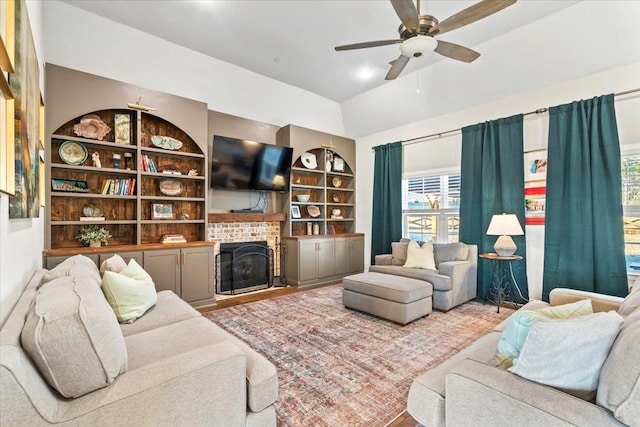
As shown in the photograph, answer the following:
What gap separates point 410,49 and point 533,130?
A: 2.53m

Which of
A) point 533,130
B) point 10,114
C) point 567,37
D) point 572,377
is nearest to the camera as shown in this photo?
point 572,377

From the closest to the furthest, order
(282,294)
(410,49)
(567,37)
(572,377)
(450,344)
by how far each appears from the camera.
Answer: (572,377)
(410,49)
(450,344)
(567,37)
(282,294)

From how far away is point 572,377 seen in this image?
44.4 inches

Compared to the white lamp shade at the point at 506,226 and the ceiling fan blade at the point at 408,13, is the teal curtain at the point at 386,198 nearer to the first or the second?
the white lamp shade at the point at 506,226

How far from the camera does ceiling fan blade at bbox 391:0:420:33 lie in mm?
2215

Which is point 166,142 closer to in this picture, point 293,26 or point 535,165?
point 293,26

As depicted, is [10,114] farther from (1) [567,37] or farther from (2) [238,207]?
(1) [567,37]

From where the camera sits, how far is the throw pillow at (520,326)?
1.28m

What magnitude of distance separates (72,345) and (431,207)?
504cm

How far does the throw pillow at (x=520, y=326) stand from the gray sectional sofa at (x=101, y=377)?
110 centimetres

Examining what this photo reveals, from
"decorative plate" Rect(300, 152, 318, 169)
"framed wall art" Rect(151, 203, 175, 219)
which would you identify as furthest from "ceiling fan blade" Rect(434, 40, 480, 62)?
"framed wall art" Rect(151, 203, 175, 219)

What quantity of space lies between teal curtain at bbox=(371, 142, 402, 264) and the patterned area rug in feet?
6.05

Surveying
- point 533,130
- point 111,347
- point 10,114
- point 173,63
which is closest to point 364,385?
point 111,347

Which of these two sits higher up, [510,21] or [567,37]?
[510,21]
